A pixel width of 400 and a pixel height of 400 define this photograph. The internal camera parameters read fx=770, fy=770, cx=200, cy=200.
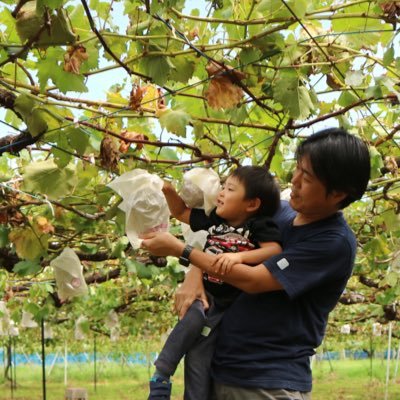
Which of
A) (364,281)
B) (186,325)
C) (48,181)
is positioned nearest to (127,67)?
(48,181)

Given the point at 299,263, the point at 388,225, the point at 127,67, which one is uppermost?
the point at 127,67

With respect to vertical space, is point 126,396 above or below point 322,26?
below

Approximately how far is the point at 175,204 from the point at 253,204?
0.38 m

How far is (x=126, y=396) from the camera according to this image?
1692 cm

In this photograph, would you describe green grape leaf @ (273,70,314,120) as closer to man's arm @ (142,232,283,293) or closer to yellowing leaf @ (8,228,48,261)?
→ man's arm @ (142,232,283,293)

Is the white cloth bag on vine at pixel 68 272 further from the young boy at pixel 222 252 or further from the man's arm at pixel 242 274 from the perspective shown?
the man's arm at pixel 242 274

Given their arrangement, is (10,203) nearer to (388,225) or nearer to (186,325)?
(186,325)

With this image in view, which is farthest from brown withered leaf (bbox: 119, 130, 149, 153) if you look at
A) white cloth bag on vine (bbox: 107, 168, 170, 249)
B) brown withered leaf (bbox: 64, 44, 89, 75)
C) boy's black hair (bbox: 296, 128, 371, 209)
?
boy's black hair (bbox: 296, 128, 371, 209)

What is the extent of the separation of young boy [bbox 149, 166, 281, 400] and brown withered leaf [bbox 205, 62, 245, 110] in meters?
0.36

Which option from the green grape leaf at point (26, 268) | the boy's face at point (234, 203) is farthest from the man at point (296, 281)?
the green grape leaf at point (26, 268)

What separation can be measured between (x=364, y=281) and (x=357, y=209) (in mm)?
2734

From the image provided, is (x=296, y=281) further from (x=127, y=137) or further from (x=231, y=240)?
(x=127, y=137)

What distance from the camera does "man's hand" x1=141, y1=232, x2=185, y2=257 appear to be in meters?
1.97

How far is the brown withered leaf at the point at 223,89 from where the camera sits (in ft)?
7.79
